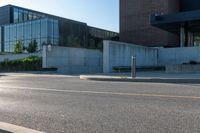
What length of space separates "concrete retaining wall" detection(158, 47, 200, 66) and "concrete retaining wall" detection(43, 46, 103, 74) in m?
8.72

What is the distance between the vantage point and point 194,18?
43.7 m

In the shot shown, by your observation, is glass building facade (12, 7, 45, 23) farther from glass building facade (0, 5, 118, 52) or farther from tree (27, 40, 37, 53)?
tree (27, 40, 37, 53)

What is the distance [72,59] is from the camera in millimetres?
45781

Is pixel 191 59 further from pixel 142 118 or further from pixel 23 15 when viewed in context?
pixel 23 15

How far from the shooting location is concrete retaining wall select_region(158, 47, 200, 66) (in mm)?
47069

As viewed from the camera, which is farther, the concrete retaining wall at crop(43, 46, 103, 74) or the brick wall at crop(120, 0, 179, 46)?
the brick wall at crop(120, 0, 179, 46)

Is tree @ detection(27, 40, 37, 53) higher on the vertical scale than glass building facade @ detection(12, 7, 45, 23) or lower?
lower

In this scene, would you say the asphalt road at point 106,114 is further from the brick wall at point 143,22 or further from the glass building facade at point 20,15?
the glass building facade at point 20,15

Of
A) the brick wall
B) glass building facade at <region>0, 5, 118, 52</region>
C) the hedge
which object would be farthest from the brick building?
the hedge

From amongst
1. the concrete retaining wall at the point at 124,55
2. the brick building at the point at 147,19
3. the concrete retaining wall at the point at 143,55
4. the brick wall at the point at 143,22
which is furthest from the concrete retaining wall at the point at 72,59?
the brick wall at the point at 143,22

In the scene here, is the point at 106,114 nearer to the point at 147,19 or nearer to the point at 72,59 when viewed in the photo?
the point at 72,59

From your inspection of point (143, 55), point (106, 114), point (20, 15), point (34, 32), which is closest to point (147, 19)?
point (143, 55)

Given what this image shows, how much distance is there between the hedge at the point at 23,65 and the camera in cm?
4475

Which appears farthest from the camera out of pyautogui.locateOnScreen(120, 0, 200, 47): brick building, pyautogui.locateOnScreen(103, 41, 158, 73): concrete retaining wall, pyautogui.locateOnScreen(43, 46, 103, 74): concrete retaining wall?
pyautogui.locateOnScreen(120, 0, 200, 47): brick building
